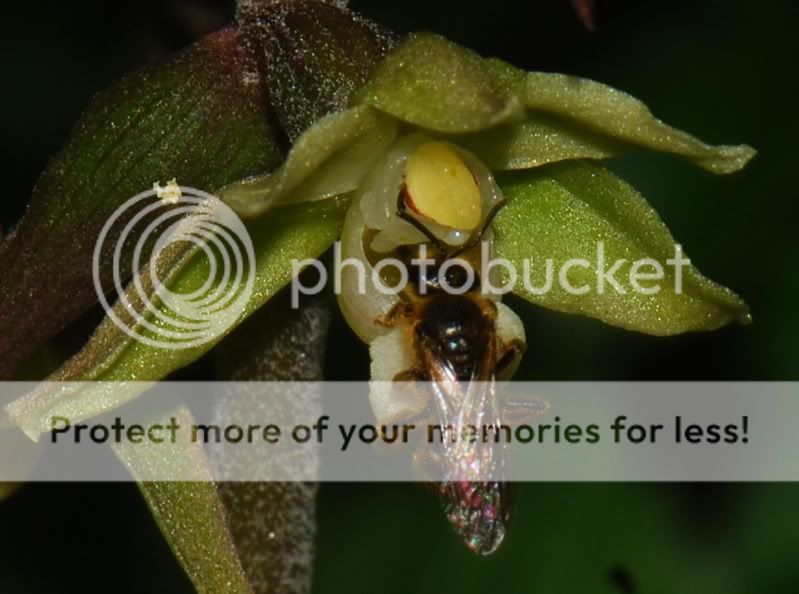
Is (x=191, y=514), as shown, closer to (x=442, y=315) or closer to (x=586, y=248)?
(x=442, y=315)

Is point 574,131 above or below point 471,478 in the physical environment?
above

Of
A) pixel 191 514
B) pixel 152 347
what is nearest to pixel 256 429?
pixel 191 514

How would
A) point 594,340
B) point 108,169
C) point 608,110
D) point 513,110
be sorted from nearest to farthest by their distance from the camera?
point 513,110 < point 608,110 < point 108,169 < point 594,340

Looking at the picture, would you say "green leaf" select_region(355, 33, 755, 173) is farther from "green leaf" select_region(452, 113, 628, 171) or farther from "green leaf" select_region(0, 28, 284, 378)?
"green leaf" select_region(0, 28, 284, 378)

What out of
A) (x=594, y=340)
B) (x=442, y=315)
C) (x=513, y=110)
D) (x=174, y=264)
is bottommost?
(x=594, y=340)

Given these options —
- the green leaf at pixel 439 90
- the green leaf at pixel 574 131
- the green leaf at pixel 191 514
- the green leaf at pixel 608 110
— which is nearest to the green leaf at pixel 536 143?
the green leaf at pixel 574 131

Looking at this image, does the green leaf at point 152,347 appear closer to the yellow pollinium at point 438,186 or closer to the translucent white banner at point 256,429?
the translucent white banner at point 256,429

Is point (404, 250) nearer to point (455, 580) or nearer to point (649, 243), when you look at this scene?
point (649, 243)

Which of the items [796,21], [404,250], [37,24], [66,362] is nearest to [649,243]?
[404,250]
